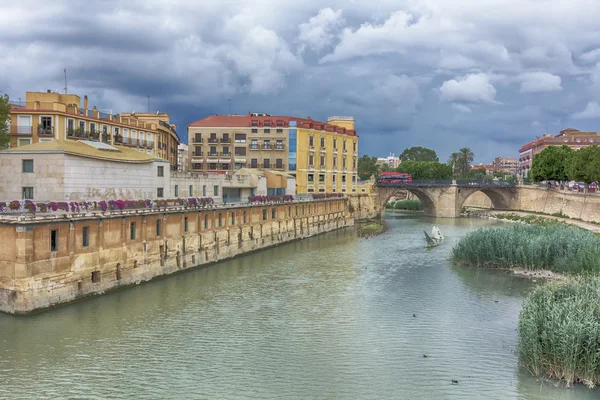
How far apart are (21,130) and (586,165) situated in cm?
8174

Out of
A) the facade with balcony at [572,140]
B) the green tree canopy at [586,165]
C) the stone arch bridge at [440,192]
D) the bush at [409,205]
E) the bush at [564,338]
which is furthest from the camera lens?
the facade with balcony at [572,140]

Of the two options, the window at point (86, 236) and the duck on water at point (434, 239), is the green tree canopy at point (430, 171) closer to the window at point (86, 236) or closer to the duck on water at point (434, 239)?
the duck on water at point (434, 239)

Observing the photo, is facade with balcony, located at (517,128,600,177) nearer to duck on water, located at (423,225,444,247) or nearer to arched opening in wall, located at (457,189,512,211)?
arched opening in wall, located at (457,189,512,211)

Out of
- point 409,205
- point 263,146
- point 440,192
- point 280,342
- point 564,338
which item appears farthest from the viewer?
point 409,205

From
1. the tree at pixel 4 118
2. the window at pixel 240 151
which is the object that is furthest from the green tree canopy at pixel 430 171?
the tree at pixel 4 118

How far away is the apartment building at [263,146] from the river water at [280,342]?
48981mm

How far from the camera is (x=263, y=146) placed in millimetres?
92875

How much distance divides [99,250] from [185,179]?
2429 cm

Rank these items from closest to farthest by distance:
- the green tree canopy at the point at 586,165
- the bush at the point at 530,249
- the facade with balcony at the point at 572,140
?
the bush at the point at 530,249, the green tree canopy at the point at 586,165, the facade with balcony at the point at 572,140

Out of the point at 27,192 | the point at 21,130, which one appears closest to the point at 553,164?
the point at 21,130

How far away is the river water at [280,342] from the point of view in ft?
74.2

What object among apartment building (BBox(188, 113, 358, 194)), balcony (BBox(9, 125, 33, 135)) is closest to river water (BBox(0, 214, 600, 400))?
balcony (BBox(9, 125, 33, 135))

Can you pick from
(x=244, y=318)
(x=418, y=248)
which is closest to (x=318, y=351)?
(x=244, y=318)

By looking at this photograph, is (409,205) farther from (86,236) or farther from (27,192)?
(86,236)
